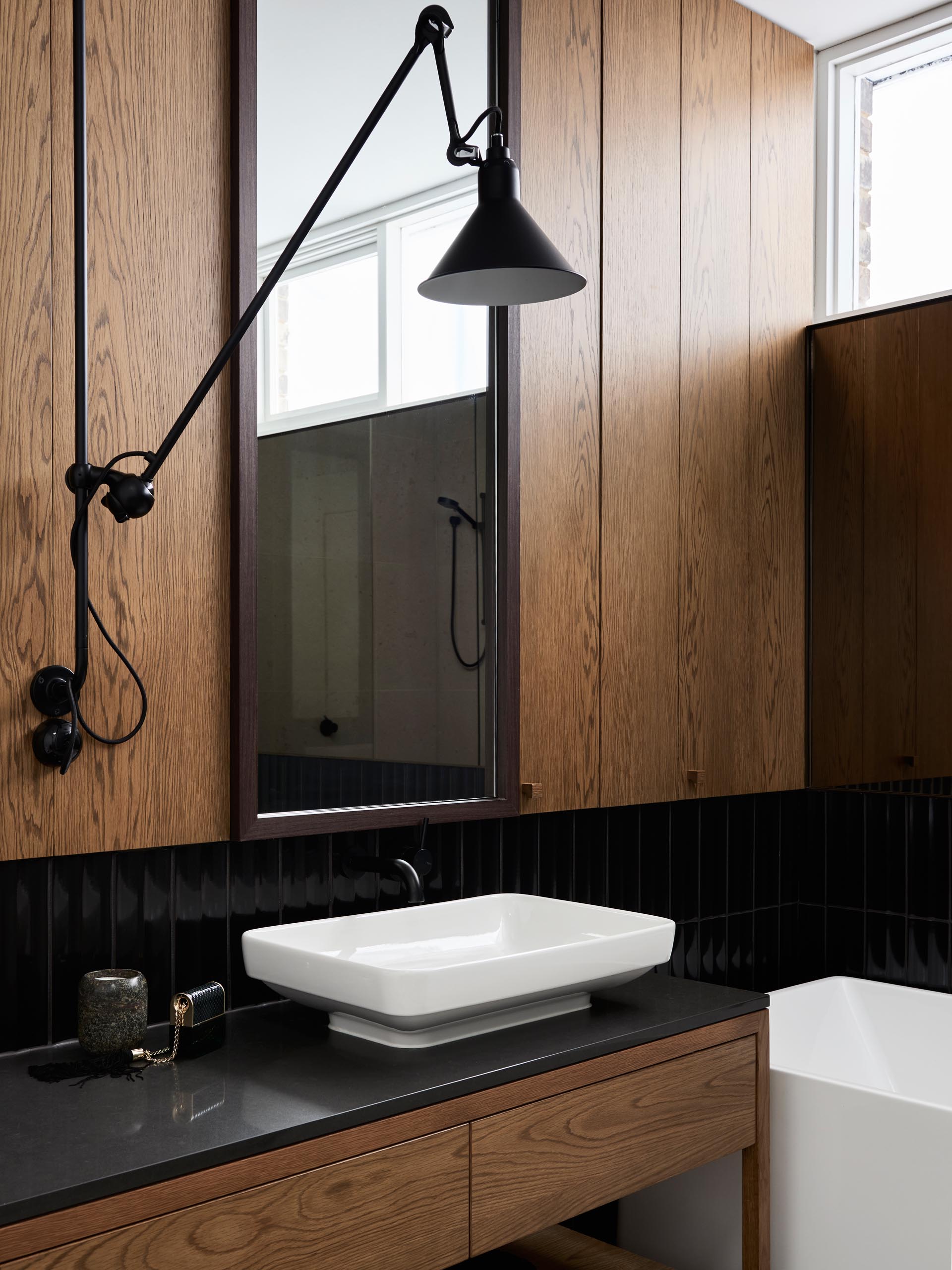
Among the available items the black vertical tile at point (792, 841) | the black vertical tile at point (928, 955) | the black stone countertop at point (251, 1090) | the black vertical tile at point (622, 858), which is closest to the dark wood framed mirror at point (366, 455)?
the black stone countertop at point (251, 1090)

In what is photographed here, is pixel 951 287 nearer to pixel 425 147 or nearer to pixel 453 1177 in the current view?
pixel 425 147

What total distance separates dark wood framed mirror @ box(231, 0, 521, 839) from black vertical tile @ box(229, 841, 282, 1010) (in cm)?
12

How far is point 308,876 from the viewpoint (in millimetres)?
2109

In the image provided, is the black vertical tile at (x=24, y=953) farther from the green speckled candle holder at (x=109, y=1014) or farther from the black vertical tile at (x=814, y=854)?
the black vertical tile at (x=814, y=854)

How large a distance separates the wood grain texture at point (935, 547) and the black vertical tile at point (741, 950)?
594 millimetres

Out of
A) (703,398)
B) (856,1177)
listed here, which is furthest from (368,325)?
(856,1177)

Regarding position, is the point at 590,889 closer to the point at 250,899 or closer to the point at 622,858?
the point at 622,858

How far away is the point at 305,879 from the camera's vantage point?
211cm

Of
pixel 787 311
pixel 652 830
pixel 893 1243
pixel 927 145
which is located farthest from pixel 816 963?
pixel 927 145

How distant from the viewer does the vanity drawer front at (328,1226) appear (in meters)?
1.29

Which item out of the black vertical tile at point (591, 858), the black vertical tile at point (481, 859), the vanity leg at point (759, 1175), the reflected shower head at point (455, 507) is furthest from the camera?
the black vertical tile at point (591, 858)

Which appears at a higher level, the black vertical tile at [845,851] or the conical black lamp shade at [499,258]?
the conical black lamp shade at [499,258]

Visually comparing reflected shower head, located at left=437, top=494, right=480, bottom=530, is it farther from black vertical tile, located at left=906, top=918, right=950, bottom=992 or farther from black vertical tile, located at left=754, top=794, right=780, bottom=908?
black vertical tile, located at left=906, top=918, right=950, bottom=992

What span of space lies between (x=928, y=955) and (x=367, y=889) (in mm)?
1560
